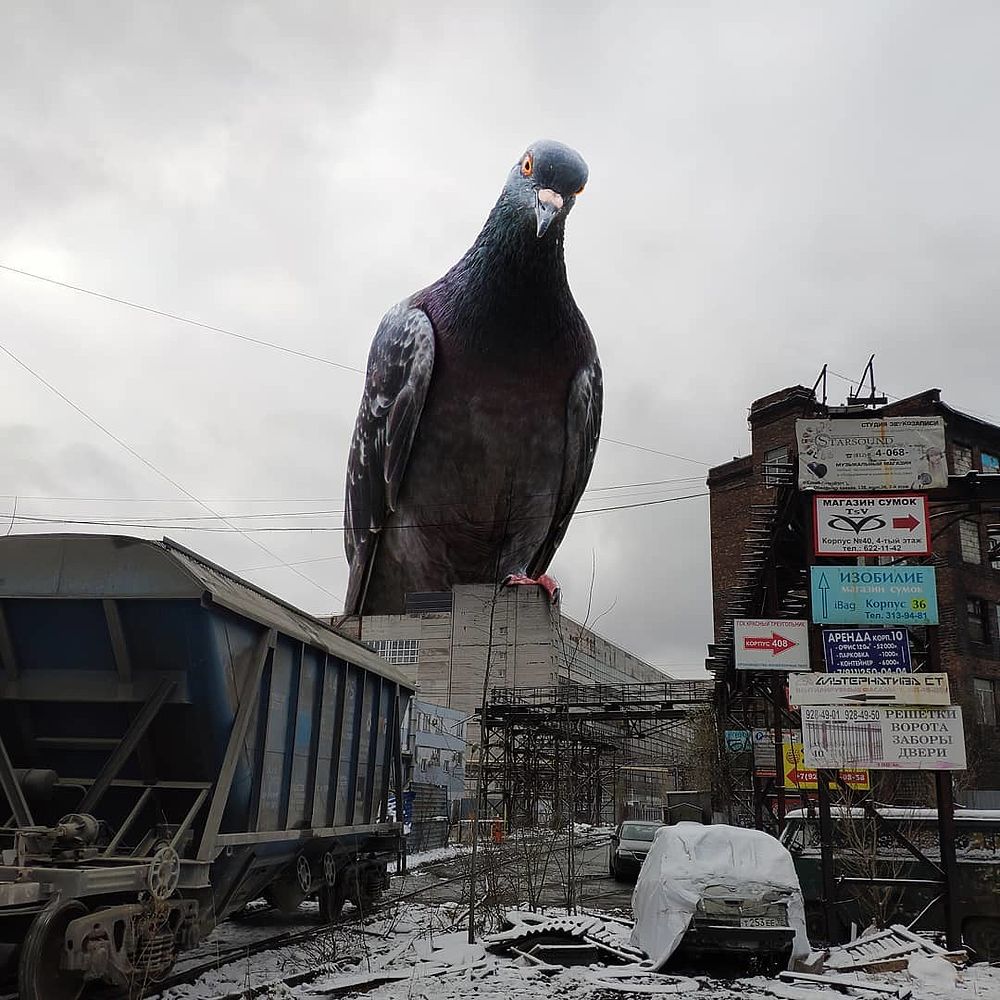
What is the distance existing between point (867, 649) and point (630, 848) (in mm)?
10093

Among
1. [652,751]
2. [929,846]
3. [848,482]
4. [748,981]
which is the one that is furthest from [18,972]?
[652,751]

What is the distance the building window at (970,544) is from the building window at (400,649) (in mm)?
23716

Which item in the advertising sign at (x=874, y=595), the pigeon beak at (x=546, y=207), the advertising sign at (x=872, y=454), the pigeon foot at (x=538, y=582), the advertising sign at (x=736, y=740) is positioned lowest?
the advertising sign at (x=736, y=740)

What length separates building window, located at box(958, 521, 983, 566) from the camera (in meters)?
41.2

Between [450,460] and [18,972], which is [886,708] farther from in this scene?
[450,460]

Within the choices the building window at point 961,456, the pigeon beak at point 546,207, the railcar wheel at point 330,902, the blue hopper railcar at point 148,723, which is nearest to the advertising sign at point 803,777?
the railcar wheel at point 330,902

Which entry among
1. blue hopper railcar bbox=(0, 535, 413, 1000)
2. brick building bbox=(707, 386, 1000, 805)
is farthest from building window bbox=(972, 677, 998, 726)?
blue hopper railcar bbox=(0, 535, 413, 1000)

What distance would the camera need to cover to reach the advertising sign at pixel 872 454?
12.6 m

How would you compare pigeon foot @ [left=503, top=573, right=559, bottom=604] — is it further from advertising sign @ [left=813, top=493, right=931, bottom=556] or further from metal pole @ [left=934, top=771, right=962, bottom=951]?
metal pole @ [left=934, top=771, right=962, bottom=951]

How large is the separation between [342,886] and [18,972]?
6.49 m

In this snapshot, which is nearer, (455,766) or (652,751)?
(455,766)

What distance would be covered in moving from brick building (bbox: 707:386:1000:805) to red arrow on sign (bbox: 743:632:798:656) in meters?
1.31

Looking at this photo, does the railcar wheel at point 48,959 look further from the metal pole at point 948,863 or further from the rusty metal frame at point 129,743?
the metal pole at point 948,863

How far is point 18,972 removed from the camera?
19.1 ft
